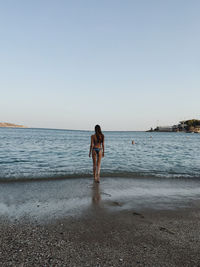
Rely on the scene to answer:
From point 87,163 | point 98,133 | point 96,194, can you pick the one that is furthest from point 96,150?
point 87,163

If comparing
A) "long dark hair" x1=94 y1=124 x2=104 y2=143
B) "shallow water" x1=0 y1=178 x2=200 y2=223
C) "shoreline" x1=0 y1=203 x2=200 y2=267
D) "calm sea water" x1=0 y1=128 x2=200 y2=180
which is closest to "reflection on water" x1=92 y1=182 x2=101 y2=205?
"shallow water" x1=0 y1=178 x2=200 y2=223

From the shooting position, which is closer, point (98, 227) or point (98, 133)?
point (98, 227)

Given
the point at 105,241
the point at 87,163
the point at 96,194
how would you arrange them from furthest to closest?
the point at 87,163 → the point at 96,194 → the point at 105,241

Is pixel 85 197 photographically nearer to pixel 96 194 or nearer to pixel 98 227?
pixel 96 194

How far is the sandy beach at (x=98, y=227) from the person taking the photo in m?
3.11

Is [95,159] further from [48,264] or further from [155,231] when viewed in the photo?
[48,264]

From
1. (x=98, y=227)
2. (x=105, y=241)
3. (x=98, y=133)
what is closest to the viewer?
(x=105, y=241)

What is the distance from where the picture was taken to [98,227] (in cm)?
430

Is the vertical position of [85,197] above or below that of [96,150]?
below

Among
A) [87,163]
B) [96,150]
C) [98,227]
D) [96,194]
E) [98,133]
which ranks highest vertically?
[98,133]

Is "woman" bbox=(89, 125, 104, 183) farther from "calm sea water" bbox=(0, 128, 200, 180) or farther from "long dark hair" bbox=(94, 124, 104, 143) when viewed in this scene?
"calm sea water" bbox=(0, 128, 200, 180)

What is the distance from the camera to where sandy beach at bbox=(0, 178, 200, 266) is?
3.11 meters

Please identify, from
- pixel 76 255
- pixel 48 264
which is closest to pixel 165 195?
pixel 76 255

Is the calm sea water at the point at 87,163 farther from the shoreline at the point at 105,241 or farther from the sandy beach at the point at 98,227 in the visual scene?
the shoreline at the point at 105,241
